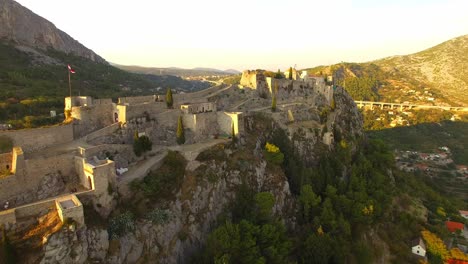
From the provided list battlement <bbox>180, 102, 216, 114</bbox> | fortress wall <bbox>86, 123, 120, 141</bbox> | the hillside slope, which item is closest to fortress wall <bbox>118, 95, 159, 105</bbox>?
battlement <bbox>180, 102, 216, 114</bbox>

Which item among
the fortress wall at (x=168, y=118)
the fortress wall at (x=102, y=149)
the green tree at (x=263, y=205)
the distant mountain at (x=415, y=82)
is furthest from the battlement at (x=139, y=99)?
the distant mountain at (x=415, y=82)

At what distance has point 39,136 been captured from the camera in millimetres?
28250

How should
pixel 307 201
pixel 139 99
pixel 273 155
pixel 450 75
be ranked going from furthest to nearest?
1. pixel 450 75
2. pixel 139 99
3. pixel 273 155
4. pixel 307 201

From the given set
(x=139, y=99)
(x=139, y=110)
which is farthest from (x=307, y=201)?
(x=139, y=99)

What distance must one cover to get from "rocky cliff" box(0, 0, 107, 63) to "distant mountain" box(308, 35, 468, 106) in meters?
115

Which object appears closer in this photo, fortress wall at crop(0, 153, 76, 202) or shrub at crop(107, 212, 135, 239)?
fortress wall at crop(0, 153, 76, 202)

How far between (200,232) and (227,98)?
26516 mm

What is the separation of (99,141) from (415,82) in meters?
197

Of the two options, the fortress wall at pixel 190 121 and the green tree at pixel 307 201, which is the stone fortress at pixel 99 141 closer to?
the fortress wall at pixel 190 121

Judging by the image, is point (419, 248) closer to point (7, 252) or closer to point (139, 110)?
point (139, 110)

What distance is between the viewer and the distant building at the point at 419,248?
40375 millimetres

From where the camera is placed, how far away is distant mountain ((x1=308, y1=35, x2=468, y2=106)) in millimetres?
158375

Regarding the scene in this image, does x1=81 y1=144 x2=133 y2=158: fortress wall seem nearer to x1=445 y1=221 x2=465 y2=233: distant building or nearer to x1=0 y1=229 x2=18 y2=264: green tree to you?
x1=0 y1=229 x2=18 y2=264: green tree

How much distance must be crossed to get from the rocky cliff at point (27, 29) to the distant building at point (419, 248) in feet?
355
